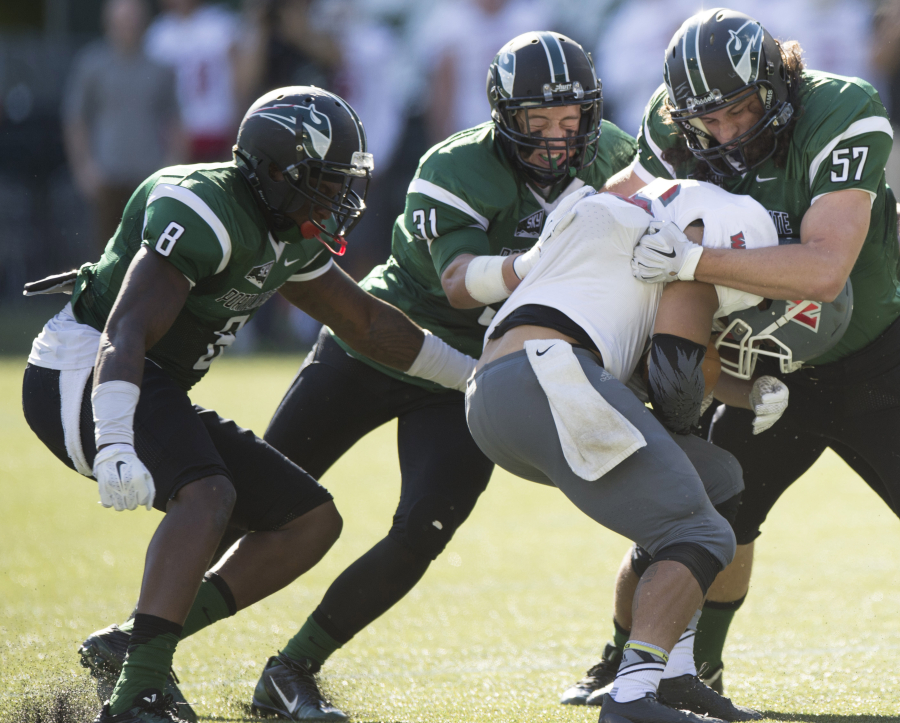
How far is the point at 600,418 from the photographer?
8.84 feet

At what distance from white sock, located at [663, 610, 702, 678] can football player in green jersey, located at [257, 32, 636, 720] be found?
0.80 m

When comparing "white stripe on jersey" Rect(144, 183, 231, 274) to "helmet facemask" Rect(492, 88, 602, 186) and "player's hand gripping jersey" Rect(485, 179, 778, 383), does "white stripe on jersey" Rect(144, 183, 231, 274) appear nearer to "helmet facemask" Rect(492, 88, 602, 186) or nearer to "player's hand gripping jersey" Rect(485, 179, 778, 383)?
"player's hand gripping jersey" Rect(485, 179, 778, 383)

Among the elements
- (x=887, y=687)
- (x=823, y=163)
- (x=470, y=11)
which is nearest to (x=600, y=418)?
(x=823, y=163)

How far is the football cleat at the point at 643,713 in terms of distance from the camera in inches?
102

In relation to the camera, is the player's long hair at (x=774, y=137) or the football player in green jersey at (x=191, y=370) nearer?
the football player in green jersey at (x=191, y=370)

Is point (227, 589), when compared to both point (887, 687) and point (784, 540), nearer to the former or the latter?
point (887, 687)

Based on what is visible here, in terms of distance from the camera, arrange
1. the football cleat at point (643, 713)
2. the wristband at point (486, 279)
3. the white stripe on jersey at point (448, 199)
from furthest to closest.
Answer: the white stripe on jersey at point (448, 199), the wristband at point (486, 279), the football cleat at point (643, 713)

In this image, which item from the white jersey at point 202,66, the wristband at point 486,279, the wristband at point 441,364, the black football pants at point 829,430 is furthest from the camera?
the white jersey at point 202,66

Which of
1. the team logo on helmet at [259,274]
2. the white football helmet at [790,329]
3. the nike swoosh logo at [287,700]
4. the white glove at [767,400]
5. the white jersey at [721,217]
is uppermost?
the white jersey at [721,217]

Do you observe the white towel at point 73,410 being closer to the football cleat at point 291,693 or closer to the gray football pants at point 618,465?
the football cleat at point 291,693

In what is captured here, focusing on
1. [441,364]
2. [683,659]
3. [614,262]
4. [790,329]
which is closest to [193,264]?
[441,364]

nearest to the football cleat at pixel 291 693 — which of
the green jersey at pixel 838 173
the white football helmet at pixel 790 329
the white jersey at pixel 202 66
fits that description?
the white football helmet at pixel 790 329

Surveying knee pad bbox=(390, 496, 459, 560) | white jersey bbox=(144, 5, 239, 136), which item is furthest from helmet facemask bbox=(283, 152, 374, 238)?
white jersey bbox=(144, 5, 239, 136)

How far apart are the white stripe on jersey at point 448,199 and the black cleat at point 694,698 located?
4.71 feet
